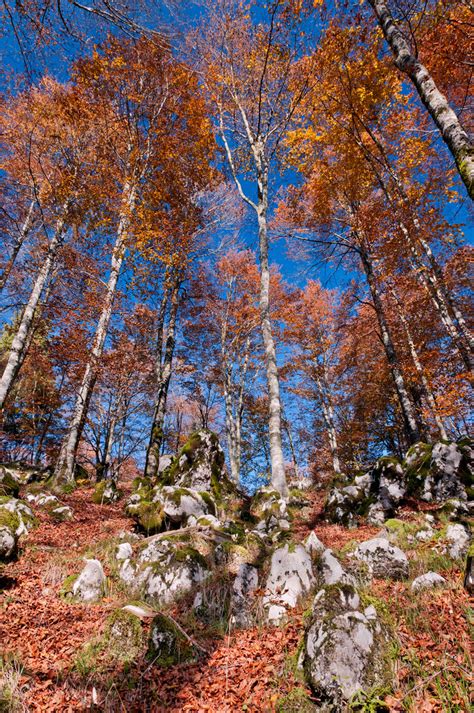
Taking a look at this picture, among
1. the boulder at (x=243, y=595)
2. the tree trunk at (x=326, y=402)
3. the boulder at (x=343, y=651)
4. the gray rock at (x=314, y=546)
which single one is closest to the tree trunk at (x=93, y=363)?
the boulder at (x=243, y=595)

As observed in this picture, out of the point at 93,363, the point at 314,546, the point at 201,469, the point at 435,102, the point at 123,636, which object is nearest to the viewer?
the point at 123,636

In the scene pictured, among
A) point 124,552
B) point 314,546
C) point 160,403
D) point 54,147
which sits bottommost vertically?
point 124,552

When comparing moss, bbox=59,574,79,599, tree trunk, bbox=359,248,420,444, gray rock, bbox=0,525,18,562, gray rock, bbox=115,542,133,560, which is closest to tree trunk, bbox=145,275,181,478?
gray rock, bbox=115,542,133,560

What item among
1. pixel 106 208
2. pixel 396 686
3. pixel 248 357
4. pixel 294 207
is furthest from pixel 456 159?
pixel 248 357

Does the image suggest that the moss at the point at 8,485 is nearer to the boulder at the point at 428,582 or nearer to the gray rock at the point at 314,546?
the gray rock at the point at 314,546

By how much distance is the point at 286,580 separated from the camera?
347 cm

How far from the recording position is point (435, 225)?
9.74 meters

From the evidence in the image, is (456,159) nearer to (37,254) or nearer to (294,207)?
(294,207)

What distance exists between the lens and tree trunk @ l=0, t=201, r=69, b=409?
344 inches

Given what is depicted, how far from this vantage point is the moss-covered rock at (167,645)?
8.94ft

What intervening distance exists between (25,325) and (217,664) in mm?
10078

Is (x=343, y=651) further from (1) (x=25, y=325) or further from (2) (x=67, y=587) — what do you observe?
(1) (x=25, y=325)

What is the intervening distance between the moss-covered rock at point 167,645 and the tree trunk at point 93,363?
24.8 feet

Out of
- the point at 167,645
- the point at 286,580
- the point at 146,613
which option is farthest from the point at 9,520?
the point at 286,580
